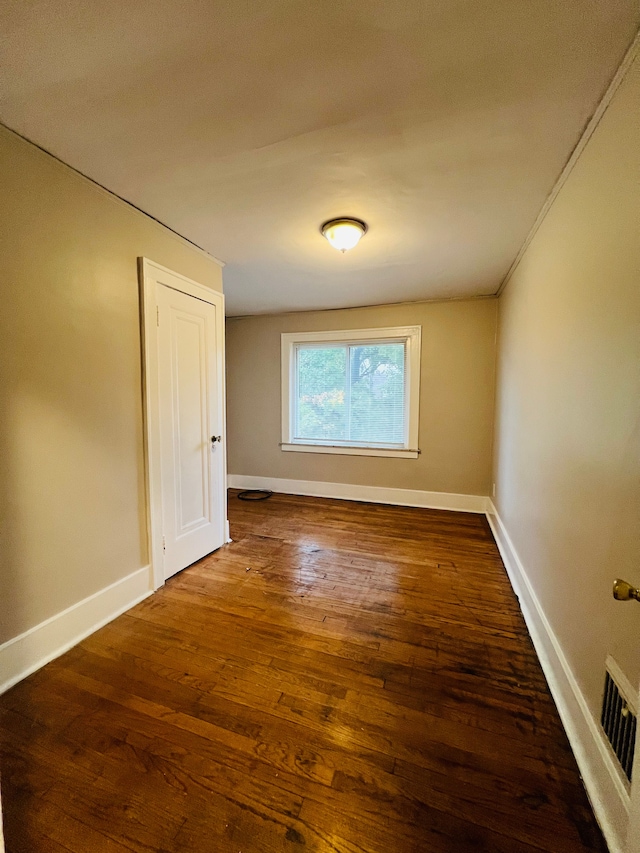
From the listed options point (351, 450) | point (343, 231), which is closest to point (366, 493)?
point (351, 450)

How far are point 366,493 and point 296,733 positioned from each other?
3094 millimetres

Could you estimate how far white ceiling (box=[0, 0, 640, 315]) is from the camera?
39.9 inches

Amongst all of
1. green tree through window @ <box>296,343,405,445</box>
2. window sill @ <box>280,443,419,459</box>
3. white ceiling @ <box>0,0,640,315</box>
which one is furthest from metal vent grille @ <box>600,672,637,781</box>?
green tree through window @ <box>296,343,405,445</box>

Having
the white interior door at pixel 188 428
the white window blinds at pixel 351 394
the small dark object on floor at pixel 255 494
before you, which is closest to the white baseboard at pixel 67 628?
the white interior door at pixel 188 428

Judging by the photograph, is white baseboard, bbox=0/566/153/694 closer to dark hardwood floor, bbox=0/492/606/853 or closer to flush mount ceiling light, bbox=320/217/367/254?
dark hardwood floor, bbox=0/492/606/853

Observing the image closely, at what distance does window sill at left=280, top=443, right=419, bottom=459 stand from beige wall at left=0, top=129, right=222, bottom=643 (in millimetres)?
2570

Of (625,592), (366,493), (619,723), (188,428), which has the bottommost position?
(366,493)

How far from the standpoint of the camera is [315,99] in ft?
4.19

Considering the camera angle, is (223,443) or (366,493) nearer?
(223,443)

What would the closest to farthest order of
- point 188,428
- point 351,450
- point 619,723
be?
point 619,723 → point 188,428 → point 351,450

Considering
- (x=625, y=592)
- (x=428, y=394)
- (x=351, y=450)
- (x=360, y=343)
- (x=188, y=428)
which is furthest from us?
(x=351, y=450)

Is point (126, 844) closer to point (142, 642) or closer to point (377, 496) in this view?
point (142, 642)

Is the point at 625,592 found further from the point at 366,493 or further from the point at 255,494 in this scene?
the point at 255,494

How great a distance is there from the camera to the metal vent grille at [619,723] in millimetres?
961
